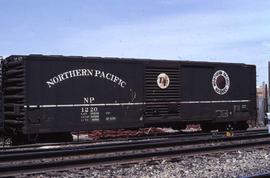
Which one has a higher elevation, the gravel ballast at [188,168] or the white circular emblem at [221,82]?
the white circular emblem at [221,82]

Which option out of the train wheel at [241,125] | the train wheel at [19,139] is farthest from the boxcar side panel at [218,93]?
the train wheel at [19,139]

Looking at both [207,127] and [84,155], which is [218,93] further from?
[84,155]

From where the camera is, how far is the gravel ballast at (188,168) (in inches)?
384

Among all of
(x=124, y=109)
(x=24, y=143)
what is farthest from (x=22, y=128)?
(x=124, y=109)

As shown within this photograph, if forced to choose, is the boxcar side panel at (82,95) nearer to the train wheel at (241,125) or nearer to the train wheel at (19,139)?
the train wheel at (19,139)

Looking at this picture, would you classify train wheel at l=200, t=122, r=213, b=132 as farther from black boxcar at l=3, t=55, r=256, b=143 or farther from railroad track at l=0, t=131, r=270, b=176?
railroad track at l=0, t=131, r=270, b=176

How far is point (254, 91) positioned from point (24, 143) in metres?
12.1

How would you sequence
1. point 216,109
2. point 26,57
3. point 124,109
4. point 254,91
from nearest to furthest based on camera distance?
1. point 26,57
2. point 124,109
3. point 216,109
4. point 254,91

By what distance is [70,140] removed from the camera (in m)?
17.6

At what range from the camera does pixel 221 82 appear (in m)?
21.6

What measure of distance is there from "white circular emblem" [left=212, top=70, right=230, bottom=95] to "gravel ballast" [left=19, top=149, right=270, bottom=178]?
29.2 ft

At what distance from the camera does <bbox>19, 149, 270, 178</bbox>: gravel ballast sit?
977 centimetres

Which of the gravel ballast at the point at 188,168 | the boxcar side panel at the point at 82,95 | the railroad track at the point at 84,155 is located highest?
the boxcar side panel at the point at 82,95

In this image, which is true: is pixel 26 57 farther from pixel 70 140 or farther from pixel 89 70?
pixel 70 140
